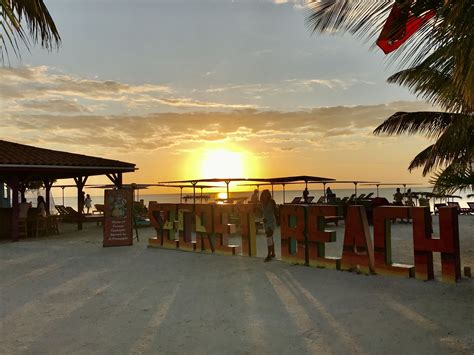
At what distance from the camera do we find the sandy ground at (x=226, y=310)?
449 cm

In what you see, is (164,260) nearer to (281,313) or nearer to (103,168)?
(281,313)

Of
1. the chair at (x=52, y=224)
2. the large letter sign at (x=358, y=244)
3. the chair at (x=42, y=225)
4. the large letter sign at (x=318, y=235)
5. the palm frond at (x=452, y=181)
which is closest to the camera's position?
the palm frond at (x=452, y=181)

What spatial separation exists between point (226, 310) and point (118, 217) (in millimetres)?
8172

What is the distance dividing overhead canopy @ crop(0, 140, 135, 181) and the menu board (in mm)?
3794

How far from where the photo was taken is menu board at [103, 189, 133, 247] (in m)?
12.9

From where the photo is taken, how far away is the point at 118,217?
13.1 m

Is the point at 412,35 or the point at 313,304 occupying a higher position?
the point at 412,35

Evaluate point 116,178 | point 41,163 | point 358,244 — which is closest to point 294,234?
point 358,244

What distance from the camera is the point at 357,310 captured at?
5.60 m

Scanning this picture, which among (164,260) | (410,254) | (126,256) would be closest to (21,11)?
(164,260)

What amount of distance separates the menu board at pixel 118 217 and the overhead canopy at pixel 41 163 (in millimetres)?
3794

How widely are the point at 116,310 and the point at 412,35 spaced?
4.92m

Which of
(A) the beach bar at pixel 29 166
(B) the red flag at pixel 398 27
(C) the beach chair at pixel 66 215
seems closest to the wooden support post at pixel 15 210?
(A) the beach bar at pixel 29 166

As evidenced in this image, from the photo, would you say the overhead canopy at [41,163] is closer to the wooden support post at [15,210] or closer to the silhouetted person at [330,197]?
the wooden support post at [15,210]
